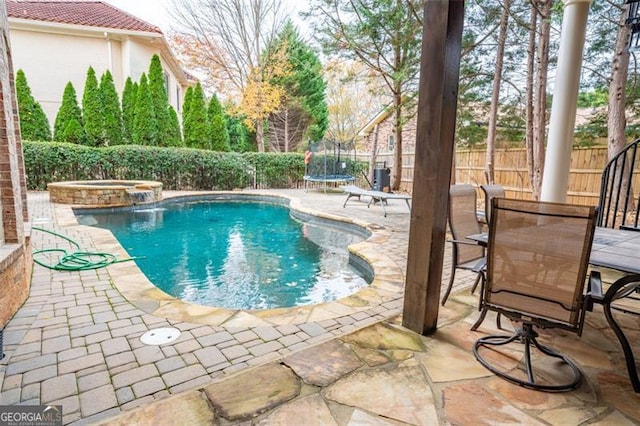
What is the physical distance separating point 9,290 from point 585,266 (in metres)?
3.46

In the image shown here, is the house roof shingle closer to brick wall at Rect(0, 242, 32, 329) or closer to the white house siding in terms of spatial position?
the white house siding

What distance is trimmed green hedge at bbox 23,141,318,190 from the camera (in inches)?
357

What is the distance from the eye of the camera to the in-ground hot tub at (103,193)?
7629 mm

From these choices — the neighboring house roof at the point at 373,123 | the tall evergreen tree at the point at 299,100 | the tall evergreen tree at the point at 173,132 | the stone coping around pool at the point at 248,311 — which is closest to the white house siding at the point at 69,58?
the tall evergreen tree at the point at 173,132

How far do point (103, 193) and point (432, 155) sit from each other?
8.16 metres

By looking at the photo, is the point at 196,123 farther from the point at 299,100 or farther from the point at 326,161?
the point at 299,100

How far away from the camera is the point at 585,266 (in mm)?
1601

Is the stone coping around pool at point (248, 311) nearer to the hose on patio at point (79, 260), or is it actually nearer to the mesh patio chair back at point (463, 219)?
the hose on patio at point (79, 260)

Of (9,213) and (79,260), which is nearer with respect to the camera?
(9,213)

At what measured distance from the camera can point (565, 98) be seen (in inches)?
140

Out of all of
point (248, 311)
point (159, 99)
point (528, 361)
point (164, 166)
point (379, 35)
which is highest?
point (379, 35)

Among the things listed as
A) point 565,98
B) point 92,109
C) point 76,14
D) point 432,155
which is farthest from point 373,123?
point 432,155

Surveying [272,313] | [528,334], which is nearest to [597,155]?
[528,334]

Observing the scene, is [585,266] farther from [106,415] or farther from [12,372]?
[12,372]
